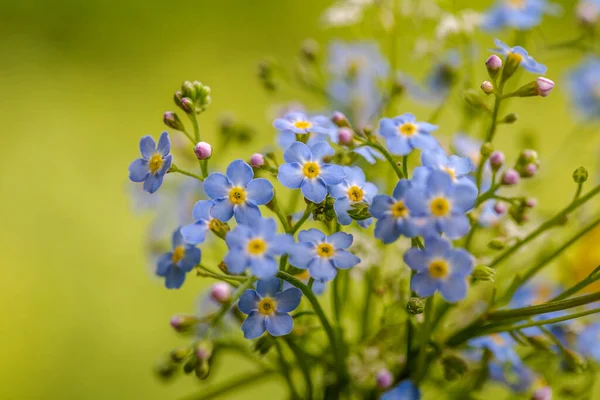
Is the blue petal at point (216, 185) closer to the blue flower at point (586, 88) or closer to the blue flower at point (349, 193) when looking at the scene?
the blue flower at point (349, 193)

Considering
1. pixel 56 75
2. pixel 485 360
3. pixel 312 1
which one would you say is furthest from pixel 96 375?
pixel 312 1

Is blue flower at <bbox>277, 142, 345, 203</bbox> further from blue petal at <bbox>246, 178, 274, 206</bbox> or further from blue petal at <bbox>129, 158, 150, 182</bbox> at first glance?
blue petal at <bbox>129, 158, 150, 182</bbox>

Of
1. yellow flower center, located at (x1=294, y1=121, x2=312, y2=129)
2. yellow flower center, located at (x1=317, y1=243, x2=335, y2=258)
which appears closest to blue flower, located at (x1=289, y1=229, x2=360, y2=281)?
yellow flower center, located at (x1=317, y1=243, x2=335, y2=258)

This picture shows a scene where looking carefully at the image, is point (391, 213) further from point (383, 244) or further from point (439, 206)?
point (383, 244)

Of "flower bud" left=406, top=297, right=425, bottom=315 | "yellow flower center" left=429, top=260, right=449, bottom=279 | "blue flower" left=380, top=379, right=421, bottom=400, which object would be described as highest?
"yellow flower center" left=429, top=260, right=449, bottom=279

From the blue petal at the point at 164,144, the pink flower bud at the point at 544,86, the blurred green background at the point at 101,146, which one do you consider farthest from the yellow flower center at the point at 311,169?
the blurred green background at the point at 101,146

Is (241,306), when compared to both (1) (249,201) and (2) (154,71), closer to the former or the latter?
(1) (249,201)
